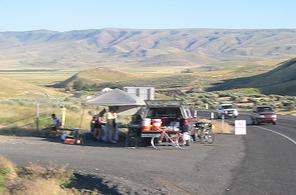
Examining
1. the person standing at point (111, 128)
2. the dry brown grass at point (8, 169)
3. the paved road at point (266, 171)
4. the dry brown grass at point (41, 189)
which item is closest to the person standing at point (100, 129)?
the person standing at point (111, 128)

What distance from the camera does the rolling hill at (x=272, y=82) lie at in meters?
117

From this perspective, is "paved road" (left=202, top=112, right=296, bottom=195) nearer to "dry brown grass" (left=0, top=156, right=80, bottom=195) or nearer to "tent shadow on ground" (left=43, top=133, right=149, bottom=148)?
"dry brown grass" (left=0, top=156, right=80, bottom=195)

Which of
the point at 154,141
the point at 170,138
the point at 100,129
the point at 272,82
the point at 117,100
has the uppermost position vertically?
the point at 272,82

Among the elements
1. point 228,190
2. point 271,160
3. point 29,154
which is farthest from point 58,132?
point 228,190

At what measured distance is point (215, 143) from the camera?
28812 mm

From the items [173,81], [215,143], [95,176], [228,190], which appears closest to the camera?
[228,190]

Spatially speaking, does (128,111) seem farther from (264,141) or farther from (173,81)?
(173,81)

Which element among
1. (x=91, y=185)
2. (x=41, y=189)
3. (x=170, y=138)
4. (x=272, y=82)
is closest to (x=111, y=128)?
(x=170, y=138)

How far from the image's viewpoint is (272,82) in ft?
445

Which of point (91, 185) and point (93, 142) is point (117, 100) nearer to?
point (93, 142)

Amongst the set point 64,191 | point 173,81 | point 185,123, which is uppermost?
point 173,81

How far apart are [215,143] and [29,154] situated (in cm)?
950

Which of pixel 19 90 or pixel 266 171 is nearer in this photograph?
pixel 266 171

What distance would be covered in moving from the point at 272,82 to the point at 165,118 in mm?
110579
